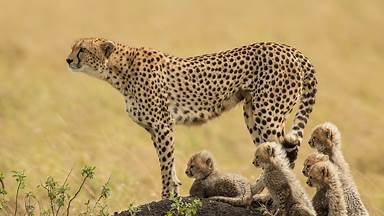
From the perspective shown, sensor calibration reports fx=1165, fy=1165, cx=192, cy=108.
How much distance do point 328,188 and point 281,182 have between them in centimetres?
32

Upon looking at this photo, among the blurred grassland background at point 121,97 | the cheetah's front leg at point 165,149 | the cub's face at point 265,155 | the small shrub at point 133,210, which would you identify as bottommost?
the small shrub at point 133,210

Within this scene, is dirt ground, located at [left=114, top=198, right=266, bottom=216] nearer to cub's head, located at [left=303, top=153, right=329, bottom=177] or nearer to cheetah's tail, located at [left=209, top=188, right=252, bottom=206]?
cheetah's tail, located at [left=209, top=188, right=252, bottom=206]

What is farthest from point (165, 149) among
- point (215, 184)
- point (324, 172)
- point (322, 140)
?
point (324, 172)

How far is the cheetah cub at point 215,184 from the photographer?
8352 millimetres

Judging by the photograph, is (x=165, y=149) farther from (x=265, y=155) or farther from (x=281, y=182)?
(x=281, y=182)

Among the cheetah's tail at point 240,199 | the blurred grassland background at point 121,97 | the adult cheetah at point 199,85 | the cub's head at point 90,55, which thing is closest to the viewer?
the cheetah's tail at point 240,199

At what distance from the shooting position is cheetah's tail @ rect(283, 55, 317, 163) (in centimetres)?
869

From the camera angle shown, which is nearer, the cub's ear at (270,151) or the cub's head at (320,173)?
the cub's head at (320,173)

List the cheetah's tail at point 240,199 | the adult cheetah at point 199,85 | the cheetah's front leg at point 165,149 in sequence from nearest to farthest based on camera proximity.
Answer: the cheetah's tail at point 240,199 < the adult cheetah at point 199,85 < the cheetah's front leg at point 165,149

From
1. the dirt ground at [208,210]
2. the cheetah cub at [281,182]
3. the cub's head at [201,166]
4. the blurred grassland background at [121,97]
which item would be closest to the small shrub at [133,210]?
the dirt ground at [208,210]

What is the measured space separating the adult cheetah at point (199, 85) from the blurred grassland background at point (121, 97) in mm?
1313

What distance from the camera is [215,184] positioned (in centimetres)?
864

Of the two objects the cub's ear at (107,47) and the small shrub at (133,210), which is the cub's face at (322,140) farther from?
the cub's ear at (107,47)

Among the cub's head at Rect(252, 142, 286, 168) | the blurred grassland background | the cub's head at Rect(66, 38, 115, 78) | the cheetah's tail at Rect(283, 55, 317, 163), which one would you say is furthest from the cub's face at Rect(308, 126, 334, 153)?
the cub's head at Rect(66, 38, 115, 78)
